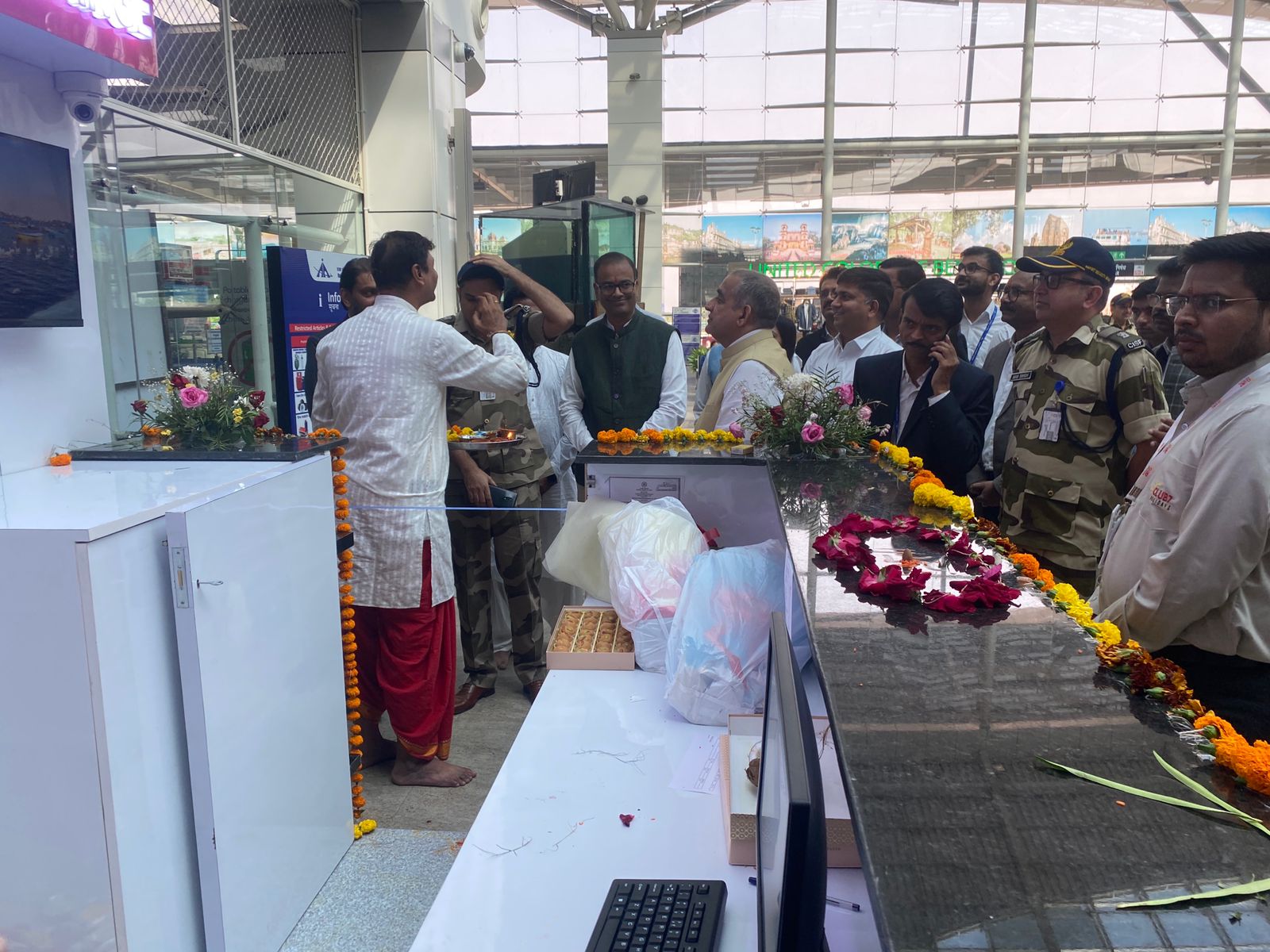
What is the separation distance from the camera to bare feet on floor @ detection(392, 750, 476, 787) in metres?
3.24

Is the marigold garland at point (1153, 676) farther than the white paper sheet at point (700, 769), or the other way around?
the white paper sheet at point (700, 769)

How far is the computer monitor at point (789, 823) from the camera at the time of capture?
74 cm

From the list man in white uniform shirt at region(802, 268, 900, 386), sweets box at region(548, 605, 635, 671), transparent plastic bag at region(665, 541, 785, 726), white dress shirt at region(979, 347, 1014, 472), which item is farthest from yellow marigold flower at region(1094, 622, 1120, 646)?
man in white uniform shirt at region(802, 268, 900, 386)

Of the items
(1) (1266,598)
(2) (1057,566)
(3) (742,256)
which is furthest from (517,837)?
(3) (742,256)

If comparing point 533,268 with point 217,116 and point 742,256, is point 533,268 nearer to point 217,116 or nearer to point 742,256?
point 217,116

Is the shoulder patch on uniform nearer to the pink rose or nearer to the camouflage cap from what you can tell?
the camouflage cap

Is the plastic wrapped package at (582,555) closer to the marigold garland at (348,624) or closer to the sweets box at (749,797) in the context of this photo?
the marigold garland at (348,624)

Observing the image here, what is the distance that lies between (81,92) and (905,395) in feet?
9.94

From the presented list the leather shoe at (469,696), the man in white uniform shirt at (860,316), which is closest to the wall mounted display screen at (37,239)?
A: the leather shoe at (469,696)

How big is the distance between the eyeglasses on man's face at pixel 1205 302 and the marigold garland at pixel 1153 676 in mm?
623

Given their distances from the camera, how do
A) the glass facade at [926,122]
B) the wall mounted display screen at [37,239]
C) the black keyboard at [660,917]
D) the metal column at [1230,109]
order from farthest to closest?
the glass facade at [926,122], the metal column at [1230,109], the wall mounted display screen at [37,239], the black keyboard at [660,917]

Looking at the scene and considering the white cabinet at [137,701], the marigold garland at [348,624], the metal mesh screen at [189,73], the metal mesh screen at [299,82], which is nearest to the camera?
the white cabinet at [137,701]

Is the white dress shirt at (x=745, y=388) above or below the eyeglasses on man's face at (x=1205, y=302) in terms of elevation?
below

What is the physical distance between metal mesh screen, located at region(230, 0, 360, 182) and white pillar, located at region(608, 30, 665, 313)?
823 cm
